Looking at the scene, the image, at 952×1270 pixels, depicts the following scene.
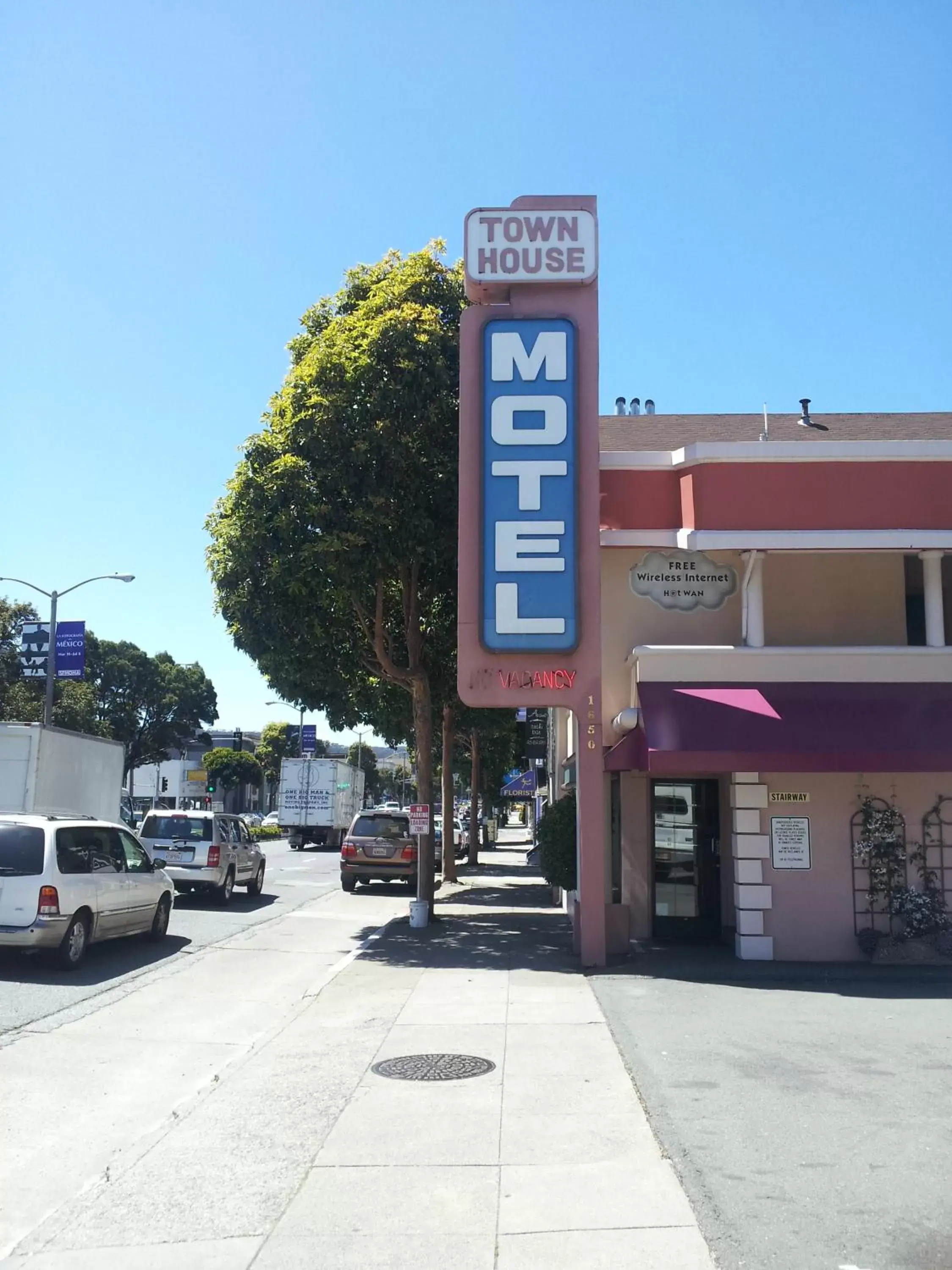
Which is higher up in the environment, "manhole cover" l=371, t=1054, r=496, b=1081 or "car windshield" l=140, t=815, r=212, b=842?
"car windshield" l=140, t=815, r=212, b=842

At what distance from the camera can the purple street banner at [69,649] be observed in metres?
30.1

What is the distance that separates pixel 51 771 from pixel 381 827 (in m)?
7.74

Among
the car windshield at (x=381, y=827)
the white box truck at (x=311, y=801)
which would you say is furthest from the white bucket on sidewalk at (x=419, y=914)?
the white box truck at (x=311, y=801)

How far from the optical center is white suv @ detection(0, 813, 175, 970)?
1212 cm

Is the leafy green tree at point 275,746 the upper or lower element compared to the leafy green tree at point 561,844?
upper

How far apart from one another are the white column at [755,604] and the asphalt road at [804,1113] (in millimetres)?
4295

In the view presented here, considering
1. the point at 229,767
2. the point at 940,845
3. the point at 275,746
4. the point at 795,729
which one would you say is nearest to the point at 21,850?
the point at 795,729

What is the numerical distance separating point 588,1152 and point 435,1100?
4.85 ft

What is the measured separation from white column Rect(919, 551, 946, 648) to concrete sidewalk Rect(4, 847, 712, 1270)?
6937 mm

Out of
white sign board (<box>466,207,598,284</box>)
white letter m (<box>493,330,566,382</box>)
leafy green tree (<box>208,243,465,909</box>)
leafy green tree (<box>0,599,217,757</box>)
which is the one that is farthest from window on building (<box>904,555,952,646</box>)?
leafy green tree (<box>0,599,217,757</box>)

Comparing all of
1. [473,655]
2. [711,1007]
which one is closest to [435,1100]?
[711,1007]

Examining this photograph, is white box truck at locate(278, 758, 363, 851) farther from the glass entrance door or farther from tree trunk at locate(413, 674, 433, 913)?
the glass entrance door

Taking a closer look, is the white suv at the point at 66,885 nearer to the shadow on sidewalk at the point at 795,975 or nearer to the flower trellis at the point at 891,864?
the shadow on sidewalk at the point at 795,975

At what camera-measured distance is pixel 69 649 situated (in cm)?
3028
